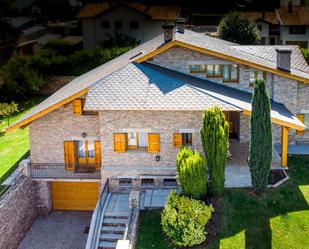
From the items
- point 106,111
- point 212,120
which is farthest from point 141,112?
point 212,120

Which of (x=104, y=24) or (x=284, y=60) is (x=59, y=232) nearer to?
(x=284, y=60)

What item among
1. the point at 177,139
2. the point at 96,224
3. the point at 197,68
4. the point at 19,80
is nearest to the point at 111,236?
the point at 96,224

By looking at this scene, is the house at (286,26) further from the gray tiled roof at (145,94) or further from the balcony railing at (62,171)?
the balcony railing at (62,171)

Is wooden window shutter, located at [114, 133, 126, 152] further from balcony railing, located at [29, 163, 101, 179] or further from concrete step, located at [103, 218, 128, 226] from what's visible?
concrete step, located at [103, 218, 128, 226]

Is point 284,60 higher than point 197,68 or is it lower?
higher

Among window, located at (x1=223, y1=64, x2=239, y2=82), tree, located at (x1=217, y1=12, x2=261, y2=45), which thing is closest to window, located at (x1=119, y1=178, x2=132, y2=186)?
window, located at (x1=223, y1=64, x2=239, y2=82)

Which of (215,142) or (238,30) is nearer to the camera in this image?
(215,142)

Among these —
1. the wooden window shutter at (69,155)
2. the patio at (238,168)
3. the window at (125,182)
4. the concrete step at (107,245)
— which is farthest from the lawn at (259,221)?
the wooden window shutter at (69,155)

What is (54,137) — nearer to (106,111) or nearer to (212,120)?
(106,111)
